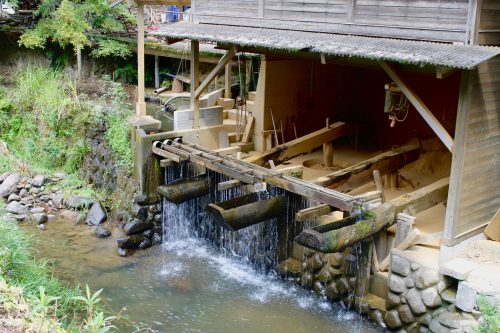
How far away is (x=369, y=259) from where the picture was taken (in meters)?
9.01

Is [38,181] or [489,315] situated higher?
[489,315]

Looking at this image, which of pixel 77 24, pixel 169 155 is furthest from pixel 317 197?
pixel 77 24

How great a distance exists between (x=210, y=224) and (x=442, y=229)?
485 cm

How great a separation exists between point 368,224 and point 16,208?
8.29 m

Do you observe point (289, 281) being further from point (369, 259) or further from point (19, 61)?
point (19, 61)

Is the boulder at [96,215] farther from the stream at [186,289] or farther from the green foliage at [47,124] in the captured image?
the green foliage at [47,124]

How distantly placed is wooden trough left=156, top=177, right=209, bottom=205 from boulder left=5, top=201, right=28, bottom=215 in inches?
147

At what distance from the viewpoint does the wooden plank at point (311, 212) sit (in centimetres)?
862

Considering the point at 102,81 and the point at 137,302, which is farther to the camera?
the point at 102,81

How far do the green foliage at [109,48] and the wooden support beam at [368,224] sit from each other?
12455 millimetres

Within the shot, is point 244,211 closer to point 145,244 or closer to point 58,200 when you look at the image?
point 145,244

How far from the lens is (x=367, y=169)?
10.5m

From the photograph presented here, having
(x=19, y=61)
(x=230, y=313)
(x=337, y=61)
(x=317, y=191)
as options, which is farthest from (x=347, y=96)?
(x=19, y=61)

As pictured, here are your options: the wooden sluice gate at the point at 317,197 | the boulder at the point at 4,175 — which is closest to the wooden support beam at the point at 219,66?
the wooden sluice gate at the point at 317,197
